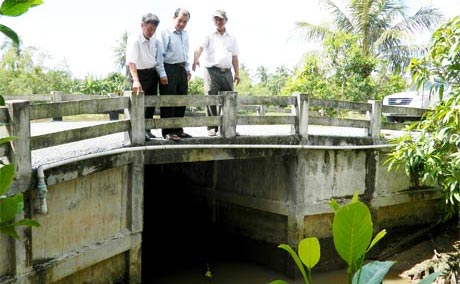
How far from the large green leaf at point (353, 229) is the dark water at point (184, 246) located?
813 cm

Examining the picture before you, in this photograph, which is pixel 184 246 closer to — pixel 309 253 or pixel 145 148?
pixel 145 148

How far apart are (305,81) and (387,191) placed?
268 inches

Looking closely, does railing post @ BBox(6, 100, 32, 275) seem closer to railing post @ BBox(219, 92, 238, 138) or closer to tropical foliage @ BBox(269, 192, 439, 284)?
railing post @ BBox(219, 92, 238, 138)

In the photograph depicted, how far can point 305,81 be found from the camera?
1623 centimetres

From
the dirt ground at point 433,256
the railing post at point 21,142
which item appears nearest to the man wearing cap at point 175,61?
the railing post at point 21,142

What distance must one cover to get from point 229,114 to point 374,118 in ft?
10.1

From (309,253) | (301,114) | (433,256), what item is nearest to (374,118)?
(301,114)

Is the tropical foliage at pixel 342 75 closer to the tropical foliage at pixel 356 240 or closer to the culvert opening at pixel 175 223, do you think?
the culvert opening at pixel 175 223

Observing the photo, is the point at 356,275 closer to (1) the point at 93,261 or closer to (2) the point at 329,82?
(1) the point at 93,261

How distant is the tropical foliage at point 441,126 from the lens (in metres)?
7.20

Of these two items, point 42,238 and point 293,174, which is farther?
point 293,174

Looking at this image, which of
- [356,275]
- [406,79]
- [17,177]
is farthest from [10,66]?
[356,275]

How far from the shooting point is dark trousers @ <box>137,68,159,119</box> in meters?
7.18

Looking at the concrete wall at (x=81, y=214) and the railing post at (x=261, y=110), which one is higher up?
the railing post at (x=261, y=110)
